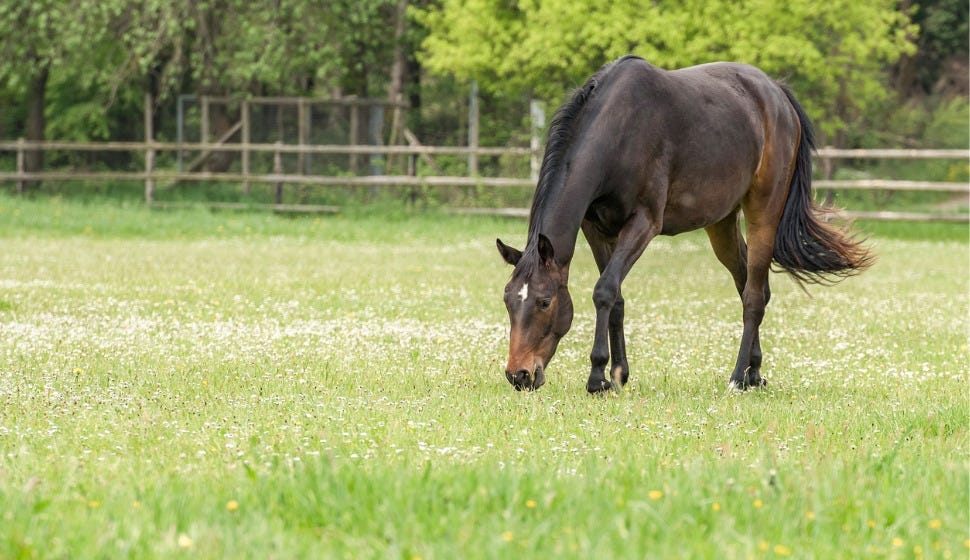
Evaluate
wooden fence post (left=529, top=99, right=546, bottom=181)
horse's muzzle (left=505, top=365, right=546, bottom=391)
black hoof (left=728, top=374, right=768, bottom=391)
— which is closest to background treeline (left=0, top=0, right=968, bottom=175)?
wooden fence post (left=529, top=99, right=546, bottom=181)

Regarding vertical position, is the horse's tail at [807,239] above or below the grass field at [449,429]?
above

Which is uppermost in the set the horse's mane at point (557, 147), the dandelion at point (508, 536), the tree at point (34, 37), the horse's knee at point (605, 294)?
the tree at point (34, 37)

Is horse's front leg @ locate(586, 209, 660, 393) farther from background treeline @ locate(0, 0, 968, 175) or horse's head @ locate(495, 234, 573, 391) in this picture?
background treeline @ locate(0, 0, 968, 175)

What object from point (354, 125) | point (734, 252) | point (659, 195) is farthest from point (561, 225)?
point (354, 125)

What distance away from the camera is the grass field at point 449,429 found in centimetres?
407

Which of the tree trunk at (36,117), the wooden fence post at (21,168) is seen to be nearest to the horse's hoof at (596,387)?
the wooden fence post at (21,168)

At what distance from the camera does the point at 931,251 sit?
21766mm

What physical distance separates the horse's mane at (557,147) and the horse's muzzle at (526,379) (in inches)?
28.9

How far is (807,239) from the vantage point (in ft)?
29.4

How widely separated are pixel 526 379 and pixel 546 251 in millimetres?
747

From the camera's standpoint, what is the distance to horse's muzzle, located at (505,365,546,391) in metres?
7.21

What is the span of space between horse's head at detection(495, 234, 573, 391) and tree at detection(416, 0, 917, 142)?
18406 millimetres

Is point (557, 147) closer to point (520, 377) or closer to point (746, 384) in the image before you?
point (520, 377)

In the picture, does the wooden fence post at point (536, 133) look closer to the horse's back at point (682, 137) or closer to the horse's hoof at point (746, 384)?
the horse's back at point (682, 137)
